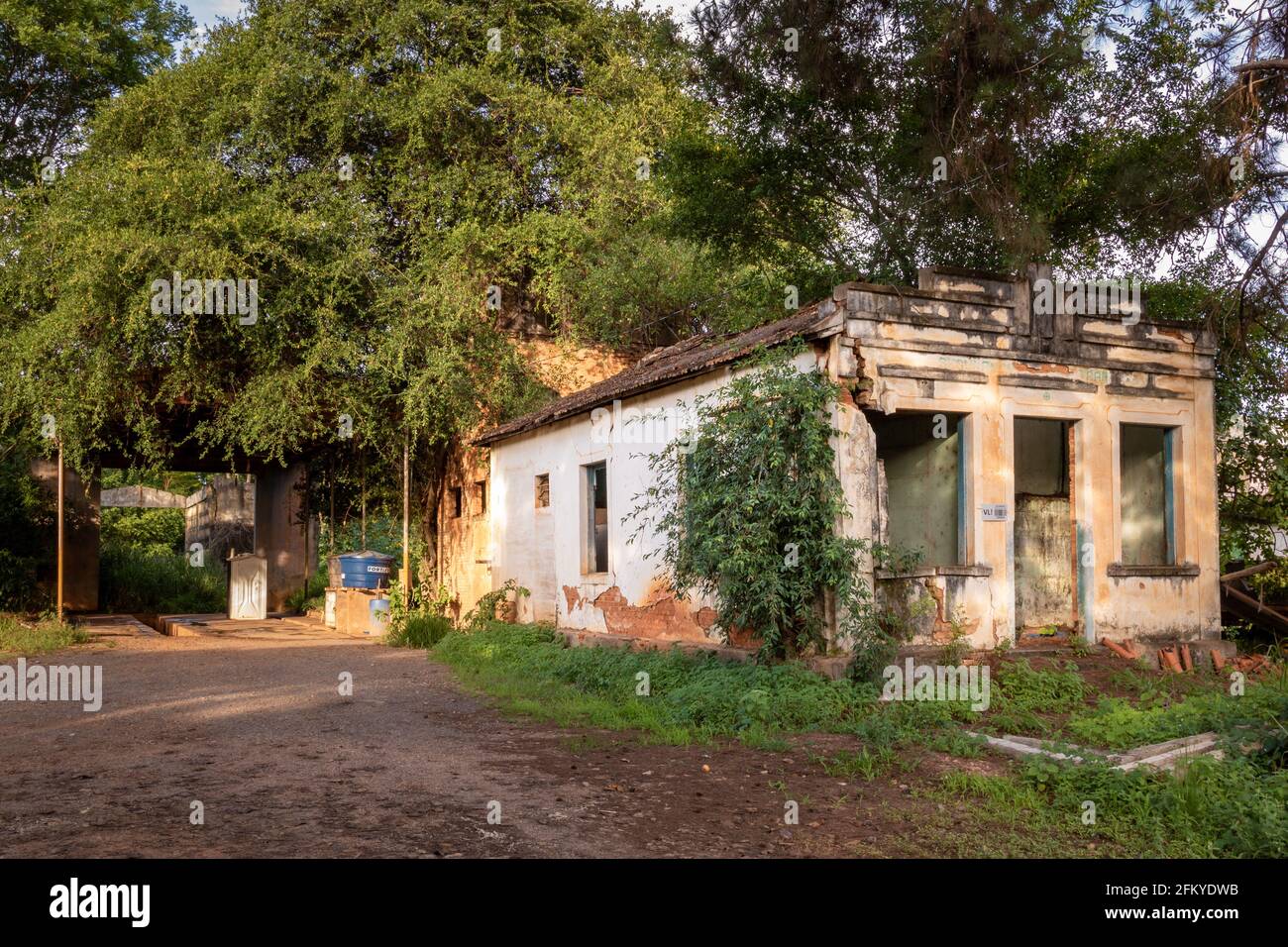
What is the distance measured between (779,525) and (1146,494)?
17.1 feet

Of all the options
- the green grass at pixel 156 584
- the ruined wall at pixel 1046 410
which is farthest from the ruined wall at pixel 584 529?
the green grass at pixel 156 584

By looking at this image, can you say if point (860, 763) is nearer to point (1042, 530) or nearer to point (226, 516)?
point (1042, 530)

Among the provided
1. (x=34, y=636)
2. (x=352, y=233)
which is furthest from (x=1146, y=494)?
(x=34, y=636)

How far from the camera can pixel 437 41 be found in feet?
64.1

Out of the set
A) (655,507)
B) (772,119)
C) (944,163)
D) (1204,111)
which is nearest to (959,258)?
(944,163)

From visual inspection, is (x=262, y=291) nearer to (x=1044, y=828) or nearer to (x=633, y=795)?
(x=633, y=795)

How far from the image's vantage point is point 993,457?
11.0m

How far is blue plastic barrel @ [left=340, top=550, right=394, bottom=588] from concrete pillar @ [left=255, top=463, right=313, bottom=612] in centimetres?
434

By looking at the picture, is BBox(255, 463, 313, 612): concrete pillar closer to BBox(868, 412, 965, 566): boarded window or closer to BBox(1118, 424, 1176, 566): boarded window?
BBox(868, 412, 965, 566): boarded window

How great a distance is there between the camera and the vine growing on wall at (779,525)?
9805 millimetres

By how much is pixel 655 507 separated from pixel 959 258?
24.2ft

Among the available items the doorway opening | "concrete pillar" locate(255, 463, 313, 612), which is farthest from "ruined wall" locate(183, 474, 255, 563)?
the doorway opening

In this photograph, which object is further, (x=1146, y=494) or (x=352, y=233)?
(x=352, y=233)

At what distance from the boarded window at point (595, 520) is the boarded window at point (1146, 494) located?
6.67 m
